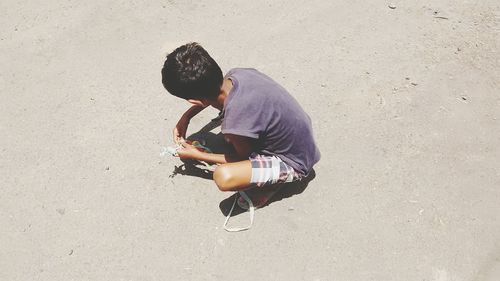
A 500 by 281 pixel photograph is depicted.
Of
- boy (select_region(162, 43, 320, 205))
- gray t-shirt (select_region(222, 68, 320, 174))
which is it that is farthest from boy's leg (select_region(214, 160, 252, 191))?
gray t-shirt (select_region(222, 68, 320, 174))

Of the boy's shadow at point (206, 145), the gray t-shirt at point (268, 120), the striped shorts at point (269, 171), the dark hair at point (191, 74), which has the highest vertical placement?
the dark hair at point (191, 74)

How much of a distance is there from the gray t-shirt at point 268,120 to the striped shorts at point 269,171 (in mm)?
24

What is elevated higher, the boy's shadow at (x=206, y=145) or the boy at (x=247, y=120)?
the boy at (x=247, y=120)

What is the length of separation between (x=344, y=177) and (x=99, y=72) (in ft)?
4.95

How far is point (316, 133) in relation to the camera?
2.53 metres

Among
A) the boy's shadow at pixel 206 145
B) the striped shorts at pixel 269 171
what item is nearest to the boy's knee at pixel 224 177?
the striped shorts at pixel 269 171

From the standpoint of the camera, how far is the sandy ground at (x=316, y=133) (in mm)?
2090

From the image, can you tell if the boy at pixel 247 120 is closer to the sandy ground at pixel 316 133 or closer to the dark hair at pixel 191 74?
the dark hair at pixel 191 74

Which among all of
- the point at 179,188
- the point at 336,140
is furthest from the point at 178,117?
the point at 336,140

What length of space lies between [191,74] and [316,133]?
900 mm

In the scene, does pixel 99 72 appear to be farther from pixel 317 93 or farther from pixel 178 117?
pixel 317 93

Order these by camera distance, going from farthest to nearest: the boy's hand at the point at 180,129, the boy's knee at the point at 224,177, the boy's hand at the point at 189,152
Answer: the boy's hand at the point at 180,129 → the boy's hand at the point at 189,152 → the boy's knee at the point at 224,177

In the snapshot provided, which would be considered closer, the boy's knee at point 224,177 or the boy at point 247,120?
the boy at point 247,120

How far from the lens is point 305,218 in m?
2.22
